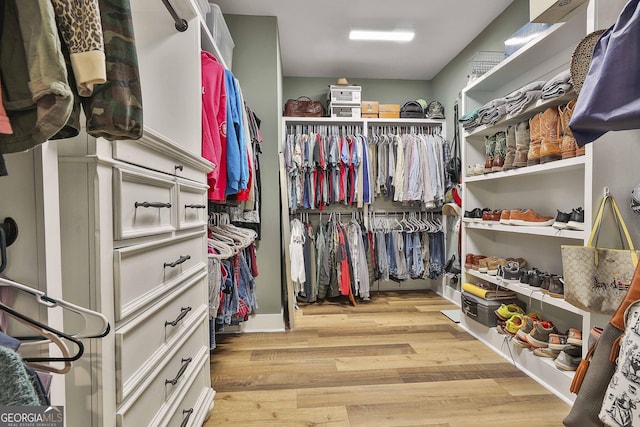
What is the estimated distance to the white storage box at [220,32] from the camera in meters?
2.04

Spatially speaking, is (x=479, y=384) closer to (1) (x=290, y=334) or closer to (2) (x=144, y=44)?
(1) (x=290, y=334)

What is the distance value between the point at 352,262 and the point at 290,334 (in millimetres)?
1110

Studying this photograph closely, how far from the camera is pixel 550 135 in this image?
1775mm

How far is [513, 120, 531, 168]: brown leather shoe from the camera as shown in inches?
79.2

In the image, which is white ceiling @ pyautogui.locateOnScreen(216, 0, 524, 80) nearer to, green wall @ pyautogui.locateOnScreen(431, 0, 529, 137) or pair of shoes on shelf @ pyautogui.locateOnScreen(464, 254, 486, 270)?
green wall @ pyautogui.locateOnScreen(431, 0, 529, 137)

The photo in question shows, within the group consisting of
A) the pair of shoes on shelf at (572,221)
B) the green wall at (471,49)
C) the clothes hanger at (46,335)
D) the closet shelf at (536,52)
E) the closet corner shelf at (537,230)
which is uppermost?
the green wall at (471,49)

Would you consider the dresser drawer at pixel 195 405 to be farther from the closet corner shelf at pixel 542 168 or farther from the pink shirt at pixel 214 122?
the closet corner shelf at pixel 542 168

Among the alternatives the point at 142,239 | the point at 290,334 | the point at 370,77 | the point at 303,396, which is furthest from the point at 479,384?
the point at 370,77

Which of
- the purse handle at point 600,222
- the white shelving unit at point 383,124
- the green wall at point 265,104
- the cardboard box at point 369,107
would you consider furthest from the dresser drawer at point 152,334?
the cardboard box at point 369,107

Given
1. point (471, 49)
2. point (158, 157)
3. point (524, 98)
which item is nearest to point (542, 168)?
point (524, 98)

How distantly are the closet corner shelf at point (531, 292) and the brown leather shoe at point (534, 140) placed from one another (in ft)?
2.55

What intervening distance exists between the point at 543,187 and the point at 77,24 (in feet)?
8.31

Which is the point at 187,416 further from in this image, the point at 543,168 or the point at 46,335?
the point at 543,168

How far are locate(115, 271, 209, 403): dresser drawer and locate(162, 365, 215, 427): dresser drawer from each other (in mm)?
215
